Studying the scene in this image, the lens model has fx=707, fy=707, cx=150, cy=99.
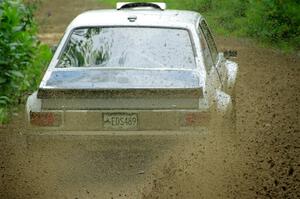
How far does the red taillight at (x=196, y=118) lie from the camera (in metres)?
6.22

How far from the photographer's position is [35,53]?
6.26 m

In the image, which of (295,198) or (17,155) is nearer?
(295,198)

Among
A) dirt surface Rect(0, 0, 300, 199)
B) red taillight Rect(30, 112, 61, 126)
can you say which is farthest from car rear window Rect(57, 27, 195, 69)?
dirt surface Rect(0, 0, 300, 199)

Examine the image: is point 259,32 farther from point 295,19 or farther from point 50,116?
point 50,116

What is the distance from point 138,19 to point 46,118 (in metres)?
1.61

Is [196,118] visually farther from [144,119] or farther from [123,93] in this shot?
[123,93]

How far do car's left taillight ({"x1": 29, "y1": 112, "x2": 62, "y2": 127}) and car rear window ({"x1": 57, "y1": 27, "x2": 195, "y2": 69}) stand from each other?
0.74 metres

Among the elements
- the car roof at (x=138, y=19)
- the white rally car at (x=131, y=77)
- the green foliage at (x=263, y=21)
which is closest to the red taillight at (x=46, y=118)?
the white rally car at (x=131, y=77)

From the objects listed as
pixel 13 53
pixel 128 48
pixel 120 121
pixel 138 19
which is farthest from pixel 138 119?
pixel 138 19

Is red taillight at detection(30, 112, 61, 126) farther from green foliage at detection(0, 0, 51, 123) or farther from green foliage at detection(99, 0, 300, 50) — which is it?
green foliage at detection(99, 0, 300, 50)

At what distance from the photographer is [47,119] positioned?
6.36m

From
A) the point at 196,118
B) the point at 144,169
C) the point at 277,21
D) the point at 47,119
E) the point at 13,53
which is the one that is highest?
the point at 13,53

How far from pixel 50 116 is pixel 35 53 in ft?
1.90

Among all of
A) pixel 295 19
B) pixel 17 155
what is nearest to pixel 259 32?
pixel 295 19
